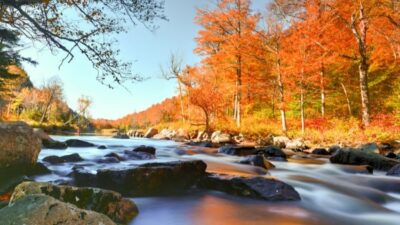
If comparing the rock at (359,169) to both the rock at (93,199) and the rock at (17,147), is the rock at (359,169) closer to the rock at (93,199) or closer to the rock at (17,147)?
the rock at (93,199)

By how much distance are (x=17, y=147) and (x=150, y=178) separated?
2522 mm

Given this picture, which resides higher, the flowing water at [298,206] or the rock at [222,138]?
the rock at [222,138]

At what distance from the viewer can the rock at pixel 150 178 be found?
219 inches

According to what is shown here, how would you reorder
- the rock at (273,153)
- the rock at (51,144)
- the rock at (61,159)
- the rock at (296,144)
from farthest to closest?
the rock at (296,144) < the rock at (51,144) < the rock at (273,153) < the rock at (61,159)

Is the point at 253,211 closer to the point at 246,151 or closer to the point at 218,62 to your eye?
the point at 246,151

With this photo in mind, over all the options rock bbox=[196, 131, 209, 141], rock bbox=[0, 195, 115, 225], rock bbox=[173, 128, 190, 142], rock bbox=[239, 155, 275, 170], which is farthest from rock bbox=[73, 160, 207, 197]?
rock bbox=[173, 128, 190, 142]

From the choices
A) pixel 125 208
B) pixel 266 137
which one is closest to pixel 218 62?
pixel 266 137

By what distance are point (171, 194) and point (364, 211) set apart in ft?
11.0

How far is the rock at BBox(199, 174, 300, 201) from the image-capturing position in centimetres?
569

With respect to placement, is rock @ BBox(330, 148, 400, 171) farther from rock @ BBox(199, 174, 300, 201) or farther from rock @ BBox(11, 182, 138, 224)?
rock @ BBox(11, 182, 138, 224)

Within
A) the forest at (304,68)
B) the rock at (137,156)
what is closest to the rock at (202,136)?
the forest at (304,68)

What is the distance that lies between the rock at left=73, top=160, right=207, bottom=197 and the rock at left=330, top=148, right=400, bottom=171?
605 centimetres

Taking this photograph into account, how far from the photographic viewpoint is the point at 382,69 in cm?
2594

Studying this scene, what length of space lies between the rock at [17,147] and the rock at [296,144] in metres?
12.4
